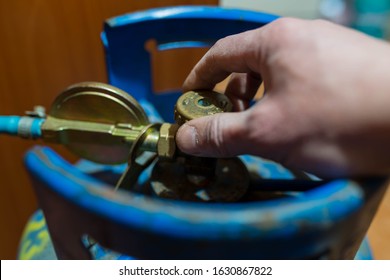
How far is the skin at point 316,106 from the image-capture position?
245mm

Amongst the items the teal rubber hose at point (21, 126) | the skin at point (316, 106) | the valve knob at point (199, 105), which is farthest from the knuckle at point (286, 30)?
the teal rubber hose at point (21, 126)

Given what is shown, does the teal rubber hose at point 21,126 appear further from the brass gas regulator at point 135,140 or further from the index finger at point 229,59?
the index finger at point 229,59

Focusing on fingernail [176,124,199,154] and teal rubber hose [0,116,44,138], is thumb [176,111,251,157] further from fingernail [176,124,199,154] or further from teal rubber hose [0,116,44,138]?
teal rubber hose [0,116,44,138]

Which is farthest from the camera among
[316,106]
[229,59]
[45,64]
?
[45,64]

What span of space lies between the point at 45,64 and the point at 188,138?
0.40 m

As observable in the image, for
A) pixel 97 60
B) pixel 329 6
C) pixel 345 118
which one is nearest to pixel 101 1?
pixel 97 60

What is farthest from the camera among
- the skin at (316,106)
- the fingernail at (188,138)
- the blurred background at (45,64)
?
the blurred background at (45,64)

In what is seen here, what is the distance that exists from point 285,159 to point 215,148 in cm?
7

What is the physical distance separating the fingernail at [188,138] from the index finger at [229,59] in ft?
0.26

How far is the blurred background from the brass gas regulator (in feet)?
0.70

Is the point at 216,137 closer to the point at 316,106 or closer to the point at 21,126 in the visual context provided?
the point at 316,106

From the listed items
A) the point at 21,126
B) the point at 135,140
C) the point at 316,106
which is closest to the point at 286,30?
the point at 316,106

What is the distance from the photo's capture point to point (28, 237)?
0.51 m

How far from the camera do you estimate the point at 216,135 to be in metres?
0.32
